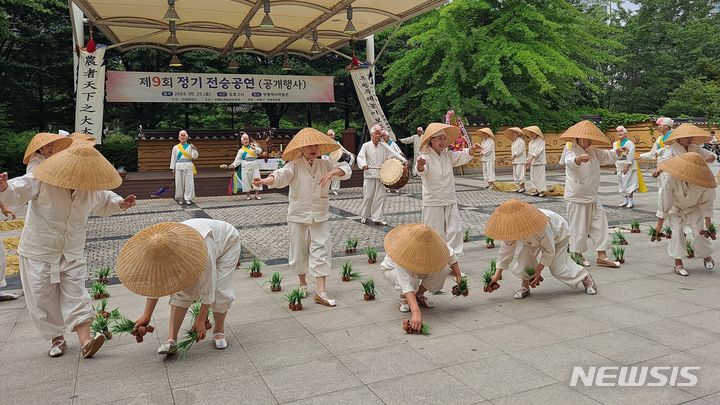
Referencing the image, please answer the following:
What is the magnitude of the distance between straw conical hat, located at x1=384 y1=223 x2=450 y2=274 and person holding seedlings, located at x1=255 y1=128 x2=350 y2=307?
38.8 inches

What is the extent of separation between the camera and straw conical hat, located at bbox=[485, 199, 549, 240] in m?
4.50

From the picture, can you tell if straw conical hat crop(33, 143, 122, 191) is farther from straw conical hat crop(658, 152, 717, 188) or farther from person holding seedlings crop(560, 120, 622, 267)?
straw conical hat crop(658, 152, 717, 188)

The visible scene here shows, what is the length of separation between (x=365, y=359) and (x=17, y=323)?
132 inches

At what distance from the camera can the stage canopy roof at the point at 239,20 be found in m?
13.0

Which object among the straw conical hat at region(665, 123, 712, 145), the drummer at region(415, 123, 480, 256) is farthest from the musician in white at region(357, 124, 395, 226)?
the straw conical hat at region(665, 123, 712, 145)

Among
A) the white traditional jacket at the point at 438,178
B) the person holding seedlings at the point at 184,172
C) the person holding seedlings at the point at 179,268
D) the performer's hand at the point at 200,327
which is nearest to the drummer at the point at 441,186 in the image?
the white traditional jacket at the point at 438,178

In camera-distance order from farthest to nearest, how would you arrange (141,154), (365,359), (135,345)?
(141,154) < (135,345) < (365,359)

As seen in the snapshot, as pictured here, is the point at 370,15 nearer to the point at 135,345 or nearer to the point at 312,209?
the point at 312,209

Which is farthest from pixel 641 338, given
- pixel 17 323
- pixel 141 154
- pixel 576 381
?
pixel 141 154

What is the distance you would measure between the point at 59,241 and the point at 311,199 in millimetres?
2173

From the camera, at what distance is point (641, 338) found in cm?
396

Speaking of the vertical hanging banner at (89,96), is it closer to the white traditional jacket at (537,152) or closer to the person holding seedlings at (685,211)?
the white traditional jacket at (537,152)

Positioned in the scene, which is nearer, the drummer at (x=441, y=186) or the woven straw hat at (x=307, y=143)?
the woven straw hat at (x=307, y=143)

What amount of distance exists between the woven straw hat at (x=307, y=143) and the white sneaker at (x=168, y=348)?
1997 mm
